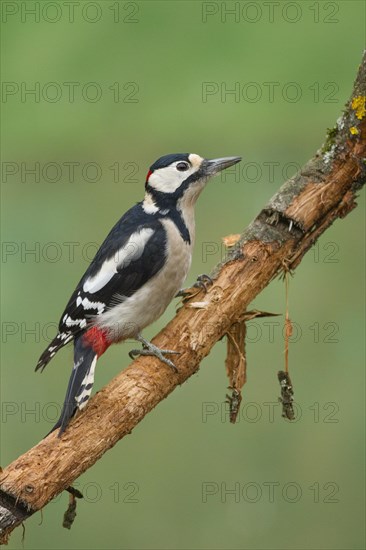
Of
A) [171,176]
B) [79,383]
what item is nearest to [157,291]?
[171,176]

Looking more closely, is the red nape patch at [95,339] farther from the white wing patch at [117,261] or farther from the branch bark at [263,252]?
the branch bark at [263,252]

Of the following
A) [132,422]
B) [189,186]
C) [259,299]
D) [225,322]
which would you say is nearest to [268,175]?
[259,299]

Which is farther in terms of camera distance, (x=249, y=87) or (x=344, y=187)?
(x=249, y=87)

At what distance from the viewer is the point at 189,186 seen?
11.3 ft

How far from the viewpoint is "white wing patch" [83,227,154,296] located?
3342 millimetres

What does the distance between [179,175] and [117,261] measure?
37 cm

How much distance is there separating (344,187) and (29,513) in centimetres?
136

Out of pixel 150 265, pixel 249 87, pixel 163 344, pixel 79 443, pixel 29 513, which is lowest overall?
pixel 29 513

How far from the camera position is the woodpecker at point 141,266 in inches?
131

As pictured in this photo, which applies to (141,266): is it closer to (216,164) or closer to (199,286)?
(199,286)

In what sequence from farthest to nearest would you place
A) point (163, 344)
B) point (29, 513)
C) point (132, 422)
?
point (163, 344) < point (132, 422) < point (29, 513)

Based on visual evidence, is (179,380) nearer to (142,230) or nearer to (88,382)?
(88,382)

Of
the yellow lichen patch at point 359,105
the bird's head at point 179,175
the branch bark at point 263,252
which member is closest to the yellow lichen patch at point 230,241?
the branch bark at point 263,252

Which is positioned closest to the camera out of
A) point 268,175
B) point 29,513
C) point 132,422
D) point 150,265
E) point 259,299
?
point 29,513
